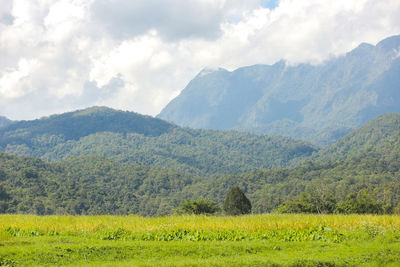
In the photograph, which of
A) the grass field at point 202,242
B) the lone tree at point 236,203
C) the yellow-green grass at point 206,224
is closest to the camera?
the grass field at point 202,242

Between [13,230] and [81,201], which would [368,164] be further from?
[13,230]

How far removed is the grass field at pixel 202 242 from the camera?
10477 millimetres

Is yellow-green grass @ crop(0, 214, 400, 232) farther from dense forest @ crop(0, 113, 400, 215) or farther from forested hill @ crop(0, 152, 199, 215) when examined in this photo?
forested hill @ crop(0, 152, 199, 215)

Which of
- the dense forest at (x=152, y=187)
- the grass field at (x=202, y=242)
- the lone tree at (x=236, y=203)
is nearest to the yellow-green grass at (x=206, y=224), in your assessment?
the grass field at (x=202, y=242)

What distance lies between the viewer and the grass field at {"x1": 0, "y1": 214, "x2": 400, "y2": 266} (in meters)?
10.5

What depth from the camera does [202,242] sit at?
12789 mm

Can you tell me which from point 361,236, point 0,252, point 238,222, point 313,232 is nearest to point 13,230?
point 0,252

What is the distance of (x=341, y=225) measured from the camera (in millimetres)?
15367

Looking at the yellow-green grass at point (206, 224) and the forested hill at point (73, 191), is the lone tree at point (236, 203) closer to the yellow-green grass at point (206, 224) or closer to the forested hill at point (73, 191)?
the yellow-green grass at point (206, 224)

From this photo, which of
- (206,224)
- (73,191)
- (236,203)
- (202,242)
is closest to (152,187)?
(73,191)

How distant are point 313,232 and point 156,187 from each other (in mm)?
179548

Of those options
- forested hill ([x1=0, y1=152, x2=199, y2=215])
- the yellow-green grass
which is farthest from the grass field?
forested hill ([x1=0, y1=152, x2=199, y2=215])

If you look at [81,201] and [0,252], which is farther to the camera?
[81,201]

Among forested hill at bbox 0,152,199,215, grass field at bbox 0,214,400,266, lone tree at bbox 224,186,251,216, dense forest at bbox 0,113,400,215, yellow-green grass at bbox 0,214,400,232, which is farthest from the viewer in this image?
forested hill at bbox 0,152,199,215
